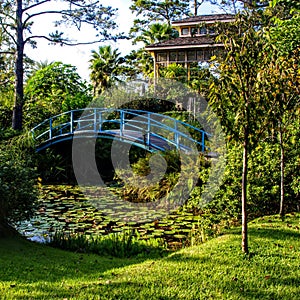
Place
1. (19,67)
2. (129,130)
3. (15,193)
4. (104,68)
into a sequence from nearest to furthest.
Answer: (15,193) → (129,130) → (19,67) → (104,68)

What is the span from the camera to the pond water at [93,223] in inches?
286

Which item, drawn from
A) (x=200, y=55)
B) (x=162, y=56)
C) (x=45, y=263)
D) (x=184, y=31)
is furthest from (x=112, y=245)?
(x=184, y=31)

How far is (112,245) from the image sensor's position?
618 centimetres

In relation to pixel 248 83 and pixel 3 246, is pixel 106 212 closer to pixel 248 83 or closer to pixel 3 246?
pixel 3 246

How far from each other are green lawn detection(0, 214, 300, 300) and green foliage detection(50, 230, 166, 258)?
39cm

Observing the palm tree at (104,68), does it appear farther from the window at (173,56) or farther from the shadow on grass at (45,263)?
the shadow on grass at (45,263)

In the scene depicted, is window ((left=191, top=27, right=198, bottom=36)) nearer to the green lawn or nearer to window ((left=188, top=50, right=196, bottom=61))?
window ((left=188, top=50, right=196, bottom=61))

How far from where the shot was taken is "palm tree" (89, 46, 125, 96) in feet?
79.1

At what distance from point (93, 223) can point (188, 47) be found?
13616 millimetres

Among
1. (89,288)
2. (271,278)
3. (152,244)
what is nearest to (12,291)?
(89,288)

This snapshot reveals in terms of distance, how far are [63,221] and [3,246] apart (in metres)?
2.80

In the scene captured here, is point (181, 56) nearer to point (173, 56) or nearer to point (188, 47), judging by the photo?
point (173, 56)

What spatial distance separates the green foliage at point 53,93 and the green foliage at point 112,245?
11.7m

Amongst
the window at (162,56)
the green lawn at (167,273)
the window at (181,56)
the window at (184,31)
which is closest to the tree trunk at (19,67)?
the window at (162,56)
